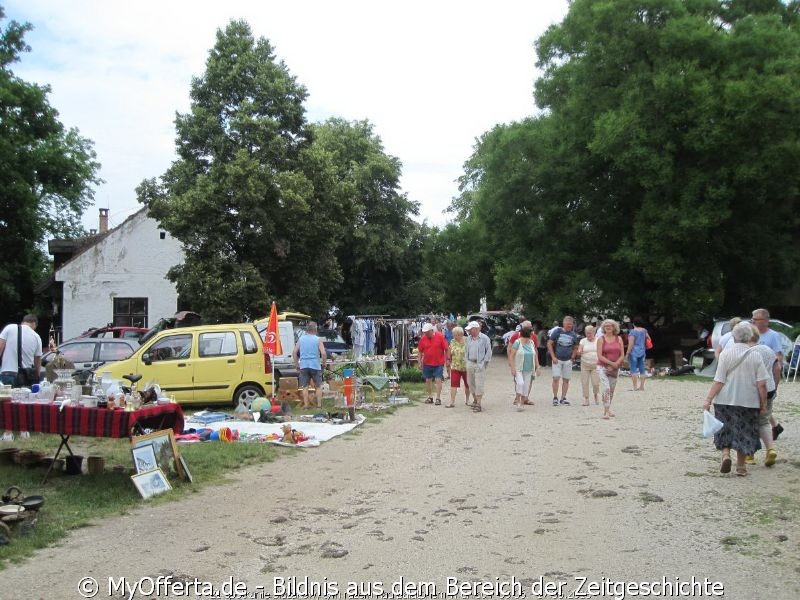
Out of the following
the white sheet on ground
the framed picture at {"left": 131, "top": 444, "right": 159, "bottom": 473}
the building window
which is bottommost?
the white sheet on ground

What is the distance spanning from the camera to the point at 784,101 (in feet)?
79.8

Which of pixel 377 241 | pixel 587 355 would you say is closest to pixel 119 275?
pixel 377 241

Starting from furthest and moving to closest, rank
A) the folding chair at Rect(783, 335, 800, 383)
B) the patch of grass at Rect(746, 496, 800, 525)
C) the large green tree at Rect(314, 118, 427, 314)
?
the large green tree at Rect(314, 118, 427, 314) → the folding chair at Rect(783, 335, 800, 383) → the patch of grass at Rect(746, 496, 800, 525)

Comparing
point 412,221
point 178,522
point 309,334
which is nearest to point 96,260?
point 412,221

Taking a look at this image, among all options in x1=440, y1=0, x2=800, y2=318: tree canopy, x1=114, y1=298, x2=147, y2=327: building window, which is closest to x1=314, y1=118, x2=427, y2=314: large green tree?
x1=440, y1=0, x2=800, y2=318: tree canopy

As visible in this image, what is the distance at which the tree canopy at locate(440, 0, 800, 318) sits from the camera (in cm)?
2531

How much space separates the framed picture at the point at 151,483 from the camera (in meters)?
7.71

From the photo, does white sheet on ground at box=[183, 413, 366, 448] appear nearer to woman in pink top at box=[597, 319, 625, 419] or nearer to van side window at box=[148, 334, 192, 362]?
van side window at box=[148, 334, 192, 362]

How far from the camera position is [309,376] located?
15289 millimetres

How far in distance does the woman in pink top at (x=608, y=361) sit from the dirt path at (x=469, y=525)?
262 centimetres

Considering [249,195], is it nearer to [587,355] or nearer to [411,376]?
[411,376]

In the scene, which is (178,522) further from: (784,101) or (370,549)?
(784,101)

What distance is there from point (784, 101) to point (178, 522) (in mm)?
24334

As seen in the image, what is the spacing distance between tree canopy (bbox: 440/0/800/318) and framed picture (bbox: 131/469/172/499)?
71.2ft
